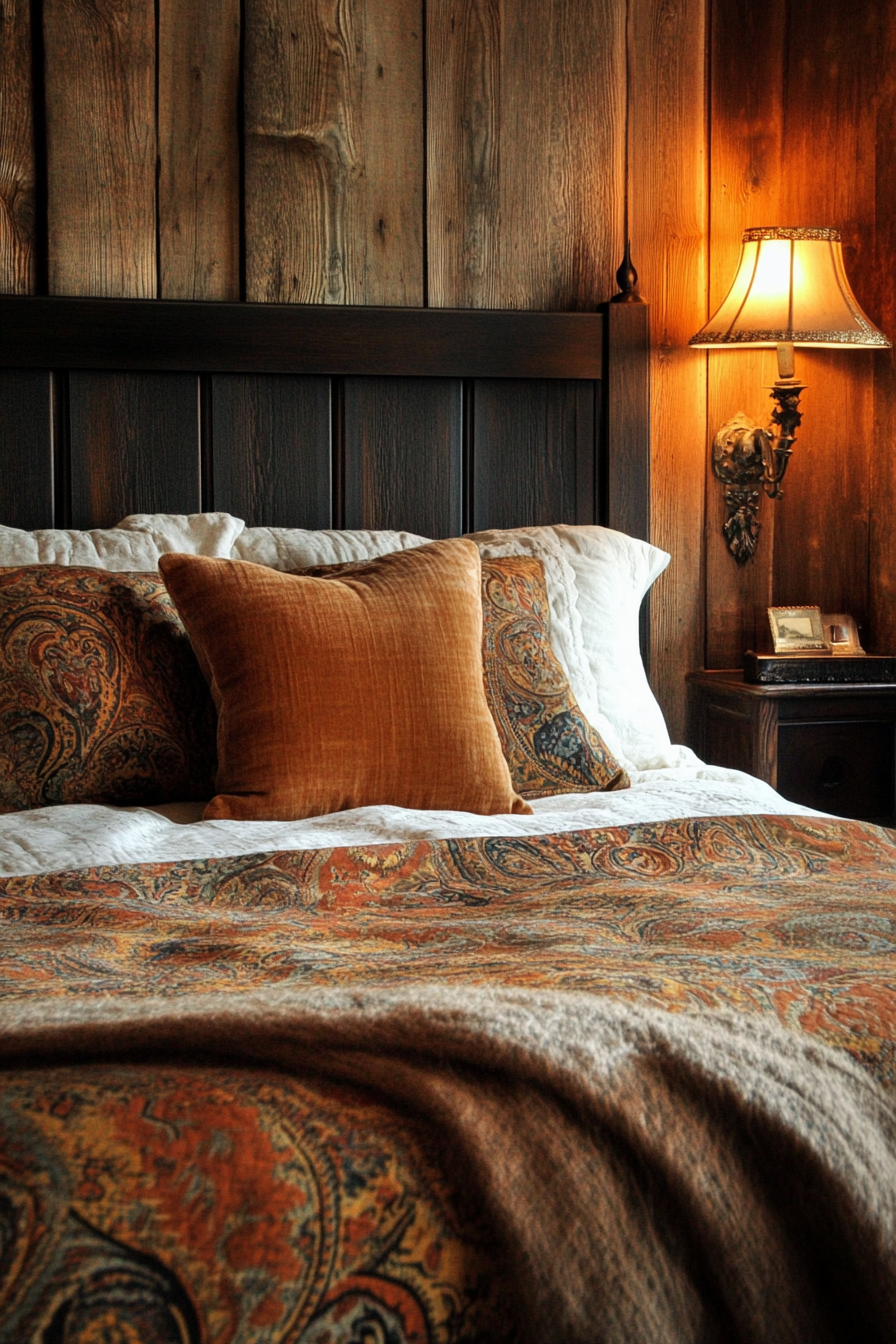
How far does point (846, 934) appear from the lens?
89 centimetres

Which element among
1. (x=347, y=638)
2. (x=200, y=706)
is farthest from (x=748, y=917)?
(x=200, y=706)

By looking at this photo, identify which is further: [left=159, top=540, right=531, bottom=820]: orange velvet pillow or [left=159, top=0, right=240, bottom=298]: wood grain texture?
[left=159, top=0, right=240, bottom=298]: wood grain texture

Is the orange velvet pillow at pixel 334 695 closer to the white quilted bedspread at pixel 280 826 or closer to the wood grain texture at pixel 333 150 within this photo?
the white quilted bedspread at pixel 280 826

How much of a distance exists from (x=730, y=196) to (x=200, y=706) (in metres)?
1.65

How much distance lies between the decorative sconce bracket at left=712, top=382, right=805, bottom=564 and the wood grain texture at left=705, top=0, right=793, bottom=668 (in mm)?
19

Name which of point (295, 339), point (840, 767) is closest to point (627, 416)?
point (295, 339)

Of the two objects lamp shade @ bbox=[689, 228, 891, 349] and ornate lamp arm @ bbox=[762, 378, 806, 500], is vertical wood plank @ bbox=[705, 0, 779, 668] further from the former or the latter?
lamp shade @ bbox=[689, 228, 891, 349]

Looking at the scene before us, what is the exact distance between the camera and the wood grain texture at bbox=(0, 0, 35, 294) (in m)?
2.15

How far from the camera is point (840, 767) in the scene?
233 centimetres

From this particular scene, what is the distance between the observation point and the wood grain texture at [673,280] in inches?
95.4

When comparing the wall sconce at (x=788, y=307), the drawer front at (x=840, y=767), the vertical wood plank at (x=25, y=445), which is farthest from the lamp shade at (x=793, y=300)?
the vertical wood plank at (x=25, y=445)

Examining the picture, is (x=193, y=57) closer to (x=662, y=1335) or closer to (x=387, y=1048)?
(x=387, y=1048)

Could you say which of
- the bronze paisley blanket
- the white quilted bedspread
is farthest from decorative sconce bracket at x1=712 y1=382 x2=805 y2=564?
the bronze paisley blanket

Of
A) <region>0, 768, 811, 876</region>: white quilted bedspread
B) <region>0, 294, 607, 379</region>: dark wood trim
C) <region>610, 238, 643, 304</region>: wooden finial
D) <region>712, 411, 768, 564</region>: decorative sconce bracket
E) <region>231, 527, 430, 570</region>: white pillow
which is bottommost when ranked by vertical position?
<region>0, 768, 811, 876</region>: white quilted bedspread
